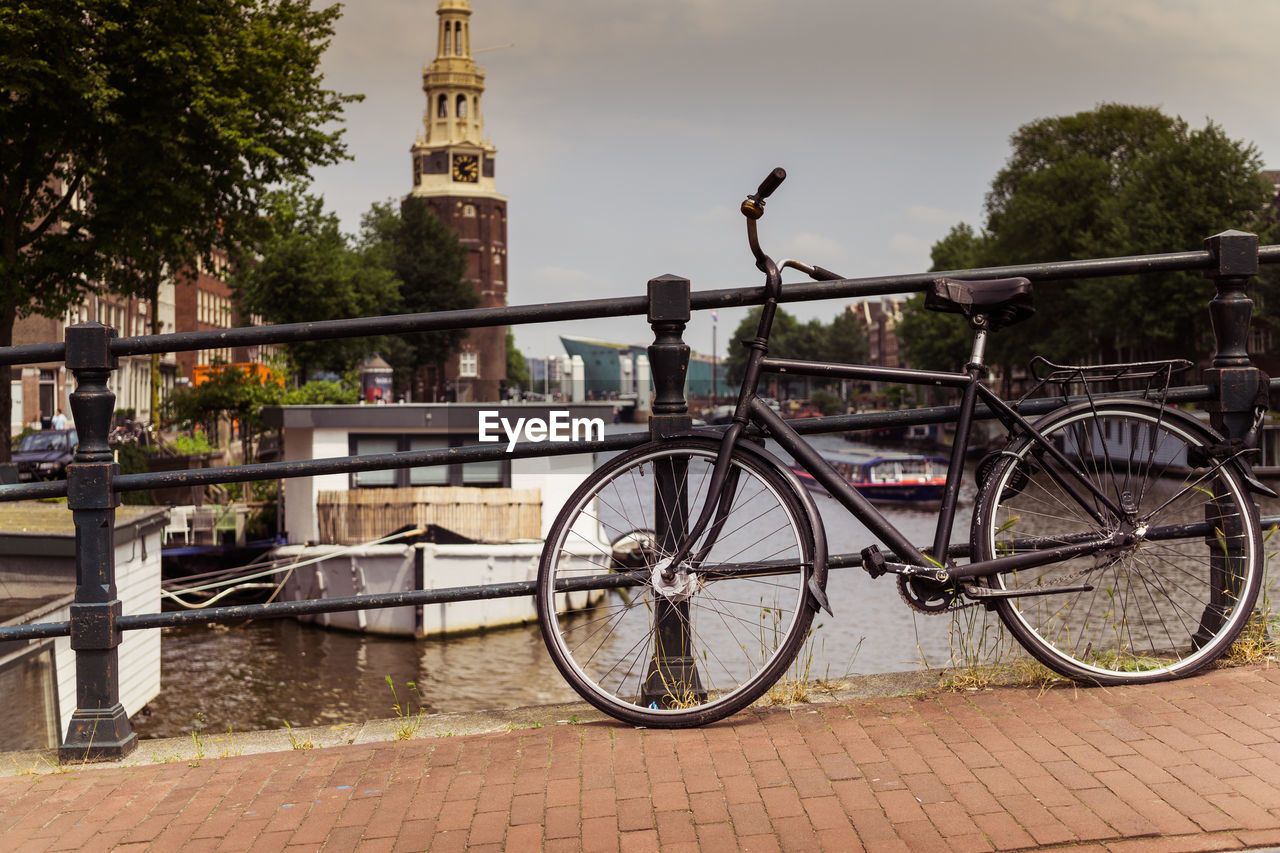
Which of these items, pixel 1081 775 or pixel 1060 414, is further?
pixel 1060 414

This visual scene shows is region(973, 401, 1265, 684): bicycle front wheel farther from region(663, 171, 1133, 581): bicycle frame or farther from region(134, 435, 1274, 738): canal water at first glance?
region(134, 435, 1274, 738): canal water

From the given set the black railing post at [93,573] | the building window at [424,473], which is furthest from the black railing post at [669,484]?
the building window at [424,473]

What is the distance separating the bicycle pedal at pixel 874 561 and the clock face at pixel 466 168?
392 feet

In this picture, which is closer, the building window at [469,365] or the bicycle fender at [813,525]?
the bicycle fender at [813,525]

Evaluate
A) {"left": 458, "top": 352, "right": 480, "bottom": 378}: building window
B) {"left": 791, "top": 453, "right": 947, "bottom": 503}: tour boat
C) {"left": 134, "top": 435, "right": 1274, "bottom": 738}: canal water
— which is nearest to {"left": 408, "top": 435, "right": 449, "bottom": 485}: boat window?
{"left": 134, "top": 435, "right": 1274, "bottom": 738}: canal water

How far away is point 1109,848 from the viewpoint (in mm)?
2568

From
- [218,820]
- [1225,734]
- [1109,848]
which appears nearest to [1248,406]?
[1225,734]

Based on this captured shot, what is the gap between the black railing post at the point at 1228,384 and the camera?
379cm

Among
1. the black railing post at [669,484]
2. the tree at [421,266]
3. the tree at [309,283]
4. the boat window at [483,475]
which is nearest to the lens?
the black railing post at [669,484]

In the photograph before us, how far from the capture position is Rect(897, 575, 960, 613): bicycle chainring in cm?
346

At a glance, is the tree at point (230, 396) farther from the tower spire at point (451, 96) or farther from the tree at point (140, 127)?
the tower spire at point (451, 96)

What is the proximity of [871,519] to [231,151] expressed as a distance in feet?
73.4

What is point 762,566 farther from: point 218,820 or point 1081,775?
point 218,820

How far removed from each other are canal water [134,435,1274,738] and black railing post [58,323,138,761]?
13912mm
